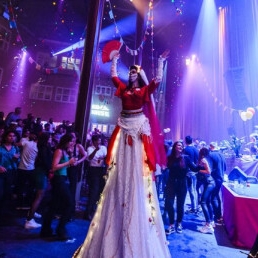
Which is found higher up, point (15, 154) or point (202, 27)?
point (202, 27)

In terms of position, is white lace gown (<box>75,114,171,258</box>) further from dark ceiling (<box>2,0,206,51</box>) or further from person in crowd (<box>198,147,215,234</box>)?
dark ceiling (<box>2,0,206,51</box>)

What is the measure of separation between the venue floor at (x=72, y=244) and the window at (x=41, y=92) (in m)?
17.6

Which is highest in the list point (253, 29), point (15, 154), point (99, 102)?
point (253, 29)

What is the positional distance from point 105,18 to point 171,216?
59.0 ft

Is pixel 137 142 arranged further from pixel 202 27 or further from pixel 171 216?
pixel 202 27

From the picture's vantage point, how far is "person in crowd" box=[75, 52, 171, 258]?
8.38 feet

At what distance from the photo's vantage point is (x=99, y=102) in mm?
23016

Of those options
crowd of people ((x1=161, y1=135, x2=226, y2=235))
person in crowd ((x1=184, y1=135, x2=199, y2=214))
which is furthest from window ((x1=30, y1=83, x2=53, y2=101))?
crowd of people ((x1=161, y1=135, x2=226, y2=235))

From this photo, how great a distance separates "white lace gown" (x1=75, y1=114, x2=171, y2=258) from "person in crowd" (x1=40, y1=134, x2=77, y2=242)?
5.36 feet

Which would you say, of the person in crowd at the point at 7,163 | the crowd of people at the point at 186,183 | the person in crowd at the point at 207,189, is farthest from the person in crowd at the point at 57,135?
the person in crowd at the point at 207,189

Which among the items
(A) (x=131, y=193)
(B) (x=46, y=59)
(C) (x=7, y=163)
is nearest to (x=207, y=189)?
(A) (x=131, y=193)

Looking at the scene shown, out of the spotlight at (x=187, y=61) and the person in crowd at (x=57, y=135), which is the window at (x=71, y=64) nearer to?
the spotlight at (x=187, y=61)

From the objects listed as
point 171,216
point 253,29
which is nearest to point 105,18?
point 253,29

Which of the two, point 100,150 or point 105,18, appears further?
point 105,18
